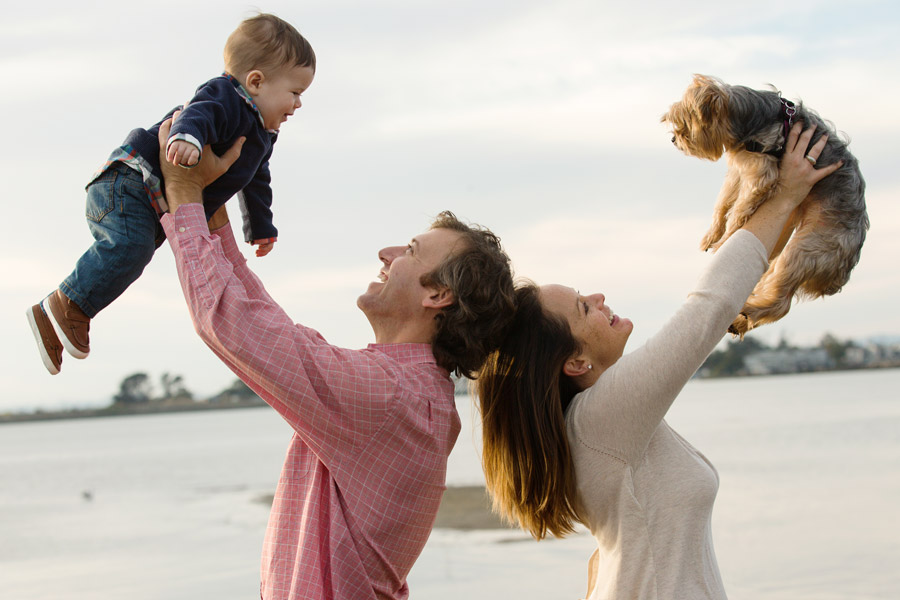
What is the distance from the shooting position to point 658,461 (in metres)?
2.74

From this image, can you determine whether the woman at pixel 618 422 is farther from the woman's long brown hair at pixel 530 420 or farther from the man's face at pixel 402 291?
the man's face at pixel 402 291

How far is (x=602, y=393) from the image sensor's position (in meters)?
2.78

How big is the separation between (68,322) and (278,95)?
106 cm

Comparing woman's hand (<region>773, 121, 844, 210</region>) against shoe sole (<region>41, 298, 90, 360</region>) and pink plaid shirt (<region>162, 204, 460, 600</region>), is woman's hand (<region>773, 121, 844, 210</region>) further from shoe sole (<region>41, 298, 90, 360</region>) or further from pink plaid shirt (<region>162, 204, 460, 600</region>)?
shoe sole (<region>41, 298, 90, 360</region>)

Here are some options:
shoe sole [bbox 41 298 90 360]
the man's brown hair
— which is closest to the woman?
the man's brown hair

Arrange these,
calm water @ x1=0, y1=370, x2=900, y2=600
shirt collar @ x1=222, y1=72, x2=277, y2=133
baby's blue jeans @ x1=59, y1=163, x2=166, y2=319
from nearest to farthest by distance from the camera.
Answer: baby's blue jeans @ x1=59, y1=163, x2=166, y2=319 < shirt collar @ x1=222, y1=72, x2=277, y2=133 < calm water @ x1=0, y1=370, x2=900, y2=600

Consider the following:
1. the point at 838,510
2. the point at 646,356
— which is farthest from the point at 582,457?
the point at 838,510

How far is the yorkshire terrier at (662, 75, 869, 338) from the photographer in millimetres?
3150

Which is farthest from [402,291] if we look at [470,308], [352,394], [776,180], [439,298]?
[776,180]

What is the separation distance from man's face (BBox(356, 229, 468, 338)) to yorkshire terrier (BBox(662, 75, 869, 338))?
1.09 metres

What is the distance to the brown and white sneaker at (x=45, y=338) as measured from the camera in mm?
2910

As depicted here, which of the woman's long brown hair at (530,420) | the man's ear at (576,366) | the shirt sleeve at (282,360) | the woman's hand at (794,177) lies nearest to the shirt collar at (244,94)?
the shirt sleeve at (282,360)

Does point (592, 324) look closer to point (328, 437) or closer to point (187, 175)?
point (328, 437)

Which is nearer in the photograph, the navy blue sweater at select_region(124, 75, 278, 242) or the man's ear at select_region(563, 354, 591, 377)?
the navy blue sweater at select_region(124, 75, 278, 242)
